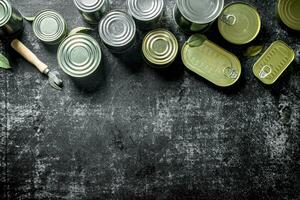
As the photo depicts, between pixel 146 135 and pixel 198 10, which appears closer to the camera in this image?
pixel 198 10

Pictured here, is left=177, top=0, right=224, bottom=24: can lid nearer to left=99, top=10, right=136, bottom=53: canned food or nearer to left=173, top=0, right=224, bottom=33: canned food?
left=173, top=0, right=224, bottom=33: canned food

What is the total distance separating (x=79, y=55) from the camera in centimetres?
243

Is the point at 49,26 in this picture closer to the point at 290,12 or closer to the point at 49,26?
the point at 49,26

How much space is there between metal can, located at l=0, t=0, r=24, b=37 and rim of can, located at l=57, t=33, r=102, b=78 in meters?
0.36

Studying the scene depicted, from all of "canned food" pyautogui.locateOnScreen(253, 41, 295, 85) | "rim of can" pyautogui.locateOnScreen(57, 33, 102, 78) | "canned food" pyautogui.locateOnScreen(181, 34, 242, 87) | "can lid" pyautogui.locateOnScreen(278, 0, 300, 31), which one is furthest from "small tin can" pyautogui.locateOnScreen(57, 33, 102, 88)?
"can lid" pyautogui.locateOnScreen(278, 0, 300, 31)

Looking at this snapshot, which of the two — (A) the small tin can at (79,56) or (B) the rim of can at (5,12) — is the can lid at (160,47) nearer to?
(A) the small tin can at (79,56)

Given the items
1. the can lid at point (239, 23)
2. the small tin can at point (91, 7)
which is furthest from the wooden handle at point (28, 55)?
the can lid at point (239, 23)

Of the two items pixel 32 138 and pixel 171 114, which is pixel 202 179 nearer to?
pixel 171 114

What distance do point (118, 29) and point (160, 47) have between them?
294 millimetres

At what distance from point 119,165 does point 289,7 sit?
5.03ft

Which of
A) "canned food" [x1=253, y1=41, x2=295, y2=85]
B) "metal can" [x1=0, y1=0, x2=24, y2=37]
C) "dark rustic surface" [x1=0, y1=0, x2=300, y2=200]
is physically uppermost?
"metal can" [x1=0, y1=0, x2=24, y2=37]

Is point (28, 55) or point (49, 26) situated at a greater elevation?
point (49, 26)

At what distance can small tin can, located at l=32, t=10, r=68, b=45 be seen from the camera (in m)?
2.50

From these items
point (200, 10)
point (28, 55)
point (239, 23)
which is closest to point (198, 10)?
point (200, 10)
